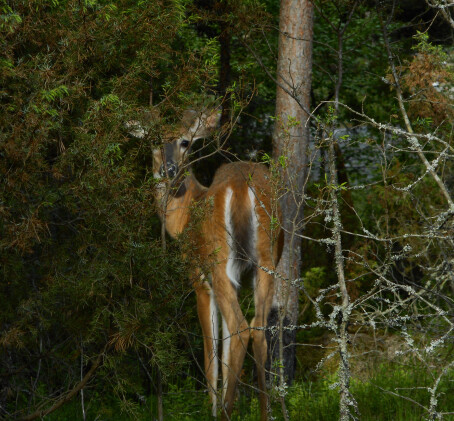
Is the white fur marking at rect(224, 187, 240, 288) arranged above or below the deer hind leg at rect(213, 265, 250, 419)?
above

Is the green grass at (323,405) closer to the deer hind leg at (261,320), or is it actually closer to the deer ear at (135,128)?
the deer hind leg at (261,320)

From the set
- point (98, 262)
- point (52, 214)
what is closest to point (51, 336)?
point (52, 214)

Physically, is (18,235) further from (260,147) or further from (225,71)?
(260,147)

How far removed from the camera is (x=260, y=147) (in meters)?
10.9

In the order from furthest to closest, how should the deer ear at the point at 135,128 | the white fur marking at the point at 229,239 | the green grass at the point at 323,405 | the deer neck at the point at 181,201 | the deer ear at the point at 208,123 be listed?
the deer neck at the point at 181,201 < the white fur marking at the point at 229,239 < the green grass at the point at 323,405 < the deer ear at the point at 208,123 < the deer ear at the point at 135,128

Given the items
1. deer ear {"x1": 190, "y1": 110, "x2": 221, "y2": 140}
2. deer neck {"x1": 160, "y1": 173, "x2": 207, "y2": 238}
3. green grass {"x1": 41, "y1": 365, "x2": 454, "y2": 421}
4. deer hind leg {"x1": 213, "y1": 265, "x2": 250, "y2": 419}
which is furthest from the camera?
deer neck {"x1": 160, "y1": 173, "x2": 207, "y2": 238}

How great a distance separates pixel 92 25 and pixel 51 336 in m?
3.44

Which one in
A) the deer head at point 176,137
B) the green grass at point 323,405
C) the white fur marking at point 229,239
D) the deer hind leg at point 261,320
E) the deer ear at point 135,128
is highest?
the deer ear at point 135,128

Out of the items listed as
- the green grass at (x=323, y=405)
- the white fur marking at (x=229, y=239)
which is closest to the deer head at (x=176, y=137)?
the white fur marking at (x=229, y=239)

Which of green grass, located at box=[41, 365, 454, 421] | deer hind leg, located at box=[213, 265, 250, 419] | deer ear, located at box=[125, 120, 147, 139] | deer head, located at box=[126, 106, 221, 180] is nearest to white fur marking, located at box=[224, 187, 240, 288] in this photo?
deer hind leg, located at box=[213, 265, 250, 419]

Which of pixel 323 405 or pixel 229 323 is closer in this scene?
pixel 323 405

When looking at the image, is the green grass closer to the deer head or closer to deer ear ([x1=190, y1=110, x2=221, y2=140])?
the deer head

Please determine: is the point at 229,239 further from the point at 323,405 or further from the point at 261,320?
the point at 323,405

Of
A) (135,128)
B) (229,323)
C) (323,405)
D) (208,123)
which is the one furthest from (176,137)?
(323,405)
